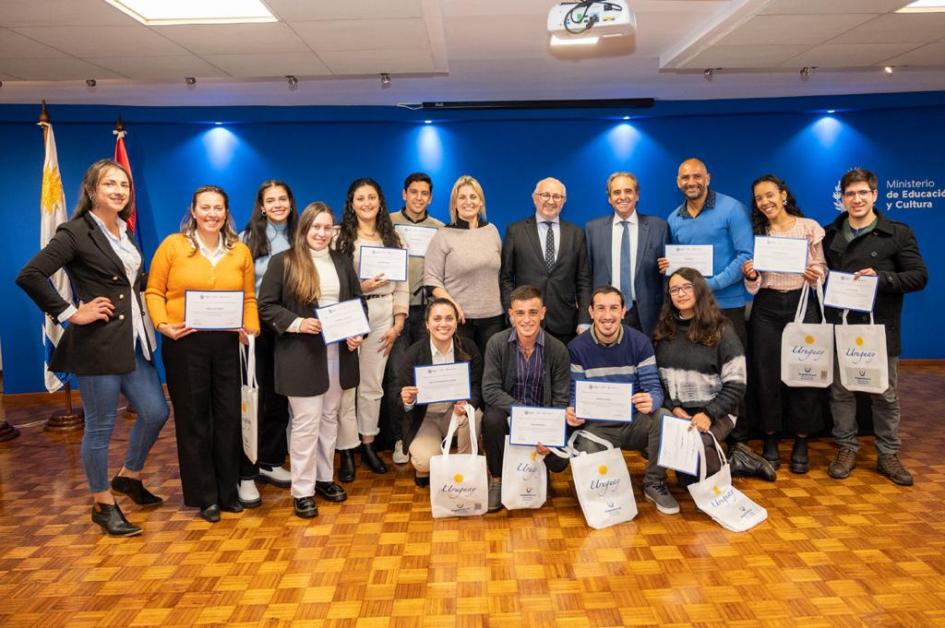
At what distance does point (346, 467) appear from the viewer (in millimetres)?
3883

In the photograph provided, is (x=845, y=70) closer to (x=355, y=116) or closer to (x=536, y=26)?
(x=536, y=26)

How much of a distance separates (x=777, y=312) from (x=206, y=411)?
123 inches

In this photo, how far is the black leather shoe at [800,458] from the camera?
383cm

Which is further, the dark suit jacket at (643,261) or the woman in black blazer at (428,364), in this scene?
the dark suit jacket at (643,261)

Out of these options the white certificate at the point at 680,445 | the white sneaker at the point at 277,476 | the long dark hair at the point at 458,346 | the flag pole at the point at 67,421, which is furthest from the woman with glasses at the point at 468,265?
the flag pole at the point at 67,421

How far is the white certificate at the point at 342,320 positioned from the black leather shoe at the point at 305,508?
83cm

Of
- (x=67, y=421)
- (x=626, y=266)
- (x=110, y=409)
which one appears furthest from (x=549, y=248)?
(x=67, y=421)

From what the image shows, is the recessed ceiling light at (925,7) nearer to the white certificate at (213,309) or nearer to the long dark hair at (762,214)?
the long dark hair at (762,214)

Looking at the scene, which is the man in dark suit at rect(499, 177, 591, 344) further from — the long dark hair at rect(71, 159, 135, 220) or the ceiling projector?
the long dark hair at rect(71, 159, 135, 220)

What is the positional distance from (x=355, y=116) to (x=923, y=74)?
5.23 meters

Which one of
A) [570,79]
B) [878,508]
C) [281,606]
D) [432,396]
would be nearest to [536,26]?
[570,79]

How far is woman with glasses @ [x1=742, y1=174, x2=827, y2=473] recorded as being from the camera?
380 centimetres

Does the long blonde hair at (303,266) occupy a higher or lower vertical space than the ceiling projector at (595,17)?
lower

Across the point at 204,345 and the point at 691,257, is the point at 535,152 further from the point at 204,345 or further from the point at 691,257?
the point at 204,345
